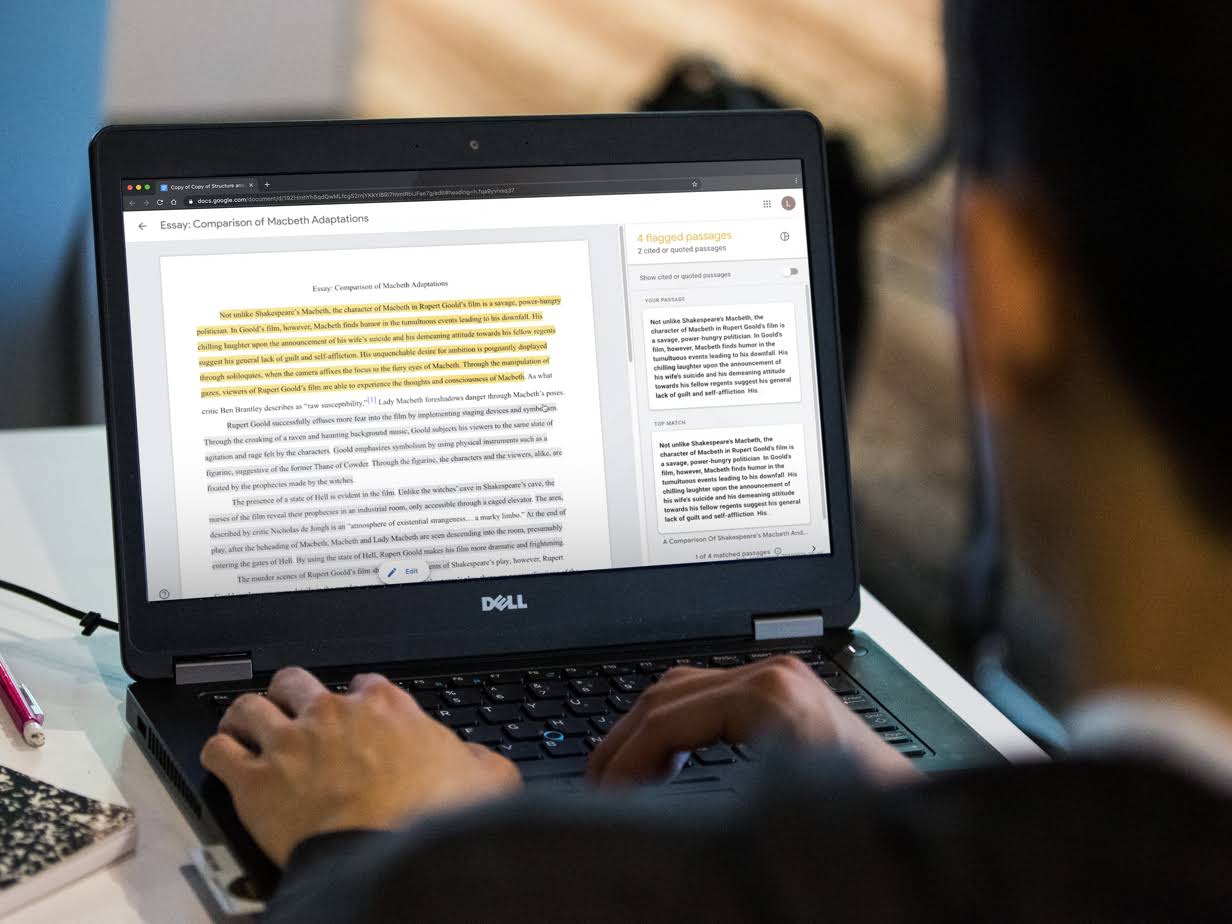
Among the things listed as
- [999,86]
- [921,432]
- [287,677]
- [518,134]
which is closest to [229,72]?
[921,432]

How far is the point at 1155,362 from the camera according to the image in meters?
0.43

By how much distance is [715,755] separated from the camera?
90 centimetres

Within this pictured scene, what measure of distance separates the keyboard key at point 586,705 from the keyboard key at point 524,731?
0.10 feet

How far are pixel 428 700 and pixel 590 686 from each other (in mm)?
113

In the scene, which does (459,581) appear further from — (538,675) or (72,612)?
(72,612)

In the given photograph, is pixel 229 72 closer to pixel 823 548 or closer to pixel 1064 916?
pixel 823 548

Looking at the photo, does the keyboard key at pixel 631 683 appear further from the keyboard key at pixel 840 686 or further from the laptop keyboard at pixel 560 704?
the keyboard key at pixel 840 686

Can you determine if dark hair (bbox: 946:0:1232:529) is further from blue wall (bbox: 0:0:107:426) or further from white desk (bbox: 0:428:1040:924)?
blue wall (bbox: 0:0:107:426)

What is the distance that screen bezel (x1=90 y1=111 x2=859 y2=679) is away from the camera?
3.17 feet

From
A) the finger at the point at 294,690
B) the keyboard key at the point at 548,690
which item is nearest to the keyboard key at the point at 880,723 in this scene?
the keyboard key at the point at 548,690

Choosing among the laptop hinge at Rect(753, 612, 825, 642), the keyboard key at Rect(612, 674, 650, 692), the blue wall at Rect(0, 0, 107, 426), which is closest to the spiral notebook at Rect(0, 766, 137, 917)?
the keyboard key at Rect(612, 674, 650, 692)

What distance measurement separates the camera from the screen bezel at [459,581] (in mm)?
965

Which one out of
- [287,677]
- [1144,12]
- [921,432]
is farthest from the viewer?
[921,432]

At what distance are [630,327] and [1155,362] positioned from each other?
63 centimetres
